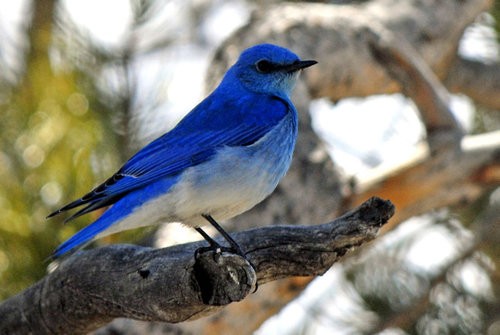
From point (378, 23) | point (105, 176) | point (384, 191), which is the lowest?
point (384, 191)

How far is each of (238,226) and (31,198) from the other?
0.99 metres

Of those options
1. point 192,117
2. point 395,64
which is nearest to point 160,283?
point 192,117

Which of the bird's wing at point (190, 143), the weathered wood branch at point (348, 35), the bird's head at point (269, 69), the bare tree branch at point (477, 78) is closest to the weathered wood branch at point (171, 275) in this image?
the bird's wing at point (190, 143)

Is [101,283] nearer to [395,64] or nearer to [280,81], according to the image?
[280,81]

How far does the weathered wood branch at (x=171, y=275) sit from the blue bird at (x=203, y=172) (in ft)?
0.43

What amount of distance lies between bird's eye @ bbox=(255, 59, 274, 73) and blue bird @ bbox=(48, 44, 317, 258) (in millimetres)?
215

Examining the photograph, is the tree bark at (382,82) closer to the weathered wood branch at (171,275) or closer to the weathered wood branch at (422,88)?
the weathered wood branch at (422,88)

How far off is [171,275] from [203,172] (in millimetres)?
604

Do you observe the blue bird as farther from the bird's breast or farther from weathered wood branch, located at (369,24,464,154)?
weathered wood branch, located at (369,24,464,154)

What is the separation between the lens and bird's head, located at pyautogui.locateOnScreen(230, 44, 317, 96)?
476cm

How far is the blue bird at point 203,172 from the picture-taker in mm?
3998

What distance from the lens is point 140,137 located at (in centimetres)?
527

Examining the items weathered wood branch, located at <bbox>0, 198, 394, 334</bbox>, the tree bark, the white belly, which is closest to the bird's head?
the tree bark

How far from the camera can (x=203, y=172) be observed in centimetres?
409
